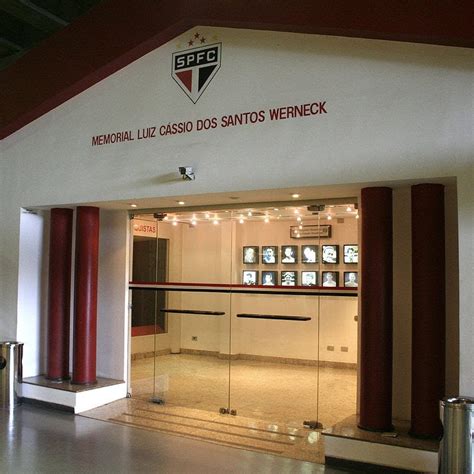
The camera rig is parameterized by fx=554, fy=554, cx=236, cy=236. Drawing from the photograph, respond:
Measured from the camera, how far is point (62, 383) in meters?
7.58

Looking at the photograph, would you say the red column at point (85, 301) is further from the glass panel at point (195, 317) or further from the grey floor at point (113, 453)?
the grey floor at point (113, 453)

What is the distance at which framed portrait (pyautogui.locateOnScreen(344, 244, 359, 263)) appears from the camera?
6.54 m

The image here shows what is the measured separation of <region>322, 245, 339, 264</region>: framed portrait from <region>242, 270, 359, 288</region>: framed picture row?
0.47 feet

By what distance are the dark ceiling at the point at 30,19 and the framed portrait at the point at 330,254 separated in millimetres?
5967

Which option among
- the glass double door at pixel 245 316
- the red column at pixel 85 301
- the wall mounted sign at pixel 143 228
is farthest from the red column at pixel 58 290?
the glass double door at pixel 245 316

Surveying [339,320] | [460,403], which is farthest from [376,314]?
[460,403]

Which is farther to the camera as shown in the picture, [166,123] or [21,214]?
[21,214]

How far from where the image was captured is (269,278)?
7.00m

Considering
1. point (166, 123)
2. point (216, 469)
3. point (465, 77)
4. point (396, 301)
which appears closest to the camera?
point (465, 77)

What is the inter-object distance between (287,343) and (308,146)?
281 centimetres

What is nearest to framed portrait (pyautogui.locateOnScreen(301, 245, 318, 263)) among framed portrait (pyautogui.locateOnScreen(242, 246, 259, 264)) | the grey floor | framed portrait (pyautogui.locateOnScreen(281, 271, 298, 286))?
framed portrait (pyautogui.locateOnScreen(281, 271, 298, 286))

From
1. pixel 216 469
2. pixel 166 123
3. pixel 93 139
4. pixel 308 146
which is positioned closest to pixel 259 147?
pixel 308 146

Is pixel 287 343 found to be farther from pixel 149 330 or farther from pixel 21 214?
pixel 21 214

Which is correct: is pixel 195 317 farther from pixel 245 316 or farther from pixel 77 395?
pixel 77 395
